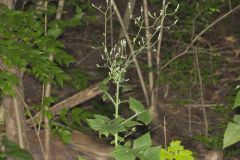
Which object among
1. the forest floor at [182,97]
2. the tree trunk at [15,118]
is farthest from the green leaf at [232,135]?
the forest floor at [182,97]

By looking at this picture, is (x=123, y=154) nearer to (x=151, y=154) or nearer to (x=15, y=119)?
(x=151, y=154)

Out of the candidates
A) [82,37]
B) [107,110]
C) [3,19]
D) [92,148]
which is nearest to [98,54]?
[82,37]

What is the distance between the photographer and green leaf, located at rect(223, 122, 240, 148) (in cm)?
201

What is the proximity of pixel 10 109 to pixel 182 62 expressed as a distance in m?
3.26

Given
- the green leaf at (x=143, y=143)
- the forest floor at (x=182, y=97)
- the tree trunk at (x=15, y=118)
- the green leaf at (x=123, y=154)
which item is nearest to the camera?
the green leaf at (x=123, y=154)

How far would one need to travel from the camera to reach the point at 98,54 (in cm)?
701

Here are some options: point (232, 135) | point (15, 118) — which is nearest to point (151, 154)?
point (232, 135)

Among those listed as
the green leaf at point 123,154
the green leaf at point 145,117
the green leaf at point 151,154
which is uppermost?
the green leaf at point 145,117

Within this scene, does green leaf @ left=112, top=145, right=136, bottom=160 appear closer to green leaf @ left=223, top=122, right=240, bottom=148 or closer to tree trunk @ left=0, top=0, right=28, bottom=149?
green leaf @ left=223, top=122, right=240, bottom=148

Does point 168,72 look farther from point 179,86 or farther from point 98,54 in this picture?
point 98,54

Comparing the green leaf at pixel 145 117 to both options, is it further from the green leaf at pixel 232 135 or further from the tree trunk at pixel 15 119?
the tree trunk at pixel 15 119

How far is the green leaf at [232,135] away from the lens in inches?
79.1

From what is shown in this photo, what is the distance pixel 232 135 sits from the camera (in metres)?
2.02

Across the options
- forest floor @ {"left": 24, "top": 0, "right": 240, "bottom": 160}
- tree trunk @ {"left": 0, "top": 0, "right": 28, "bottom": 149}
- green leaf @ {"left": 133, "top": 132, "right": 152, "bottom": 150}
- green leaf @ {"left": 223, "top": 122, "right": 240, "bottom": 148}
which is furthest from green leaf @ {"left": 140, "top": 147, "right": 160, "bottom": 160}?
forest floor @ {"left": 24, "top": 0, "right": 240, "bottom": 160}
